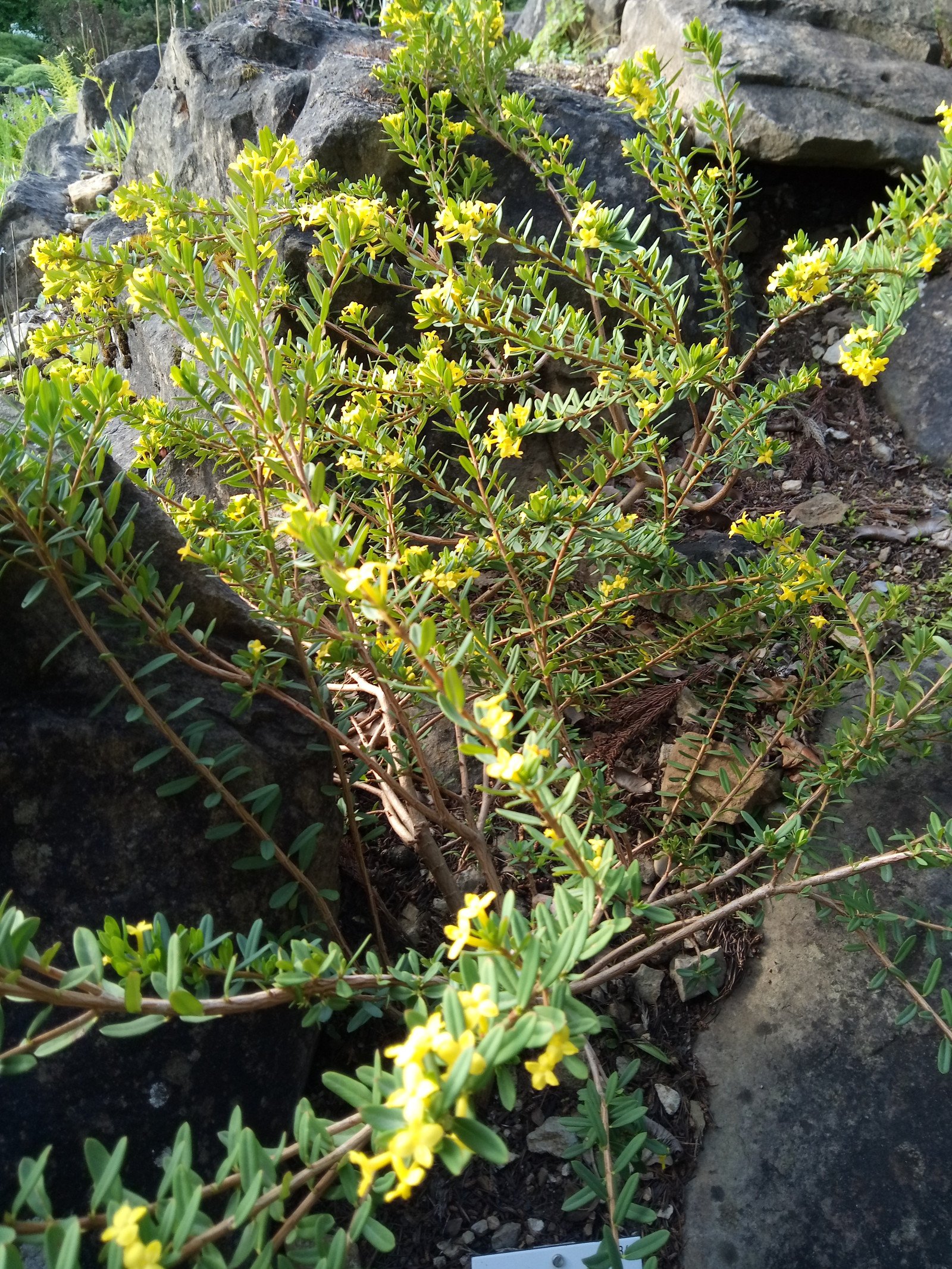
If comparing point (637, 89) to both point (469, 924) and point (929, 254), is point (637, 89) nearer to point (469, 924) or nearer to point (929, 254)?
point (929, 254)

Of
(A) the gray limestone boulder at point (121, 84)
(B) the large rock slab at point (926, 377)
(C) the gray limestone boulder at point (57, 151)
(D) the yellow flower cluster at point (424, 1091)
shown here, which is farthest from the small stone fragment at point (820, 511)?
(A) the gray limestone boulder at point (121, 84)

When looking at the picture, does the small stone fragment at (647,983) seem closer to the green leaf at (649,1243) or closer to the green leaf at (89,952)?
the green leaf at (649,1243)

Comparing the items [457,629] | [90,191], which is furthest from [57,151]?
[457,629]

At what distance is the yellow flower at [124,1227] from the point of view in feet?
2.07

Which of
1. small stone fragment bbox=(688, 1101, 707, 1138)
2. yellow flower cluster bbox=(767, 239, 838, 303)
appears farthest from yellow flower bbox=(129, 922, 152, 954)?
yellow flower cluster bbox=(767, 239, 838, 303)

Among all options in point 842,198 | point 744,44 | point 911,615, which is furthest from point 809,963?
point 744,44

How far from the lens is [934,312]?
2.89m

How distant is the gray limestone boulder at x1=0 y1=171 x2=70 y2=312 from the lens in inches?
170

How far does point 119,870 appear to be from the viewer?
1.27 m

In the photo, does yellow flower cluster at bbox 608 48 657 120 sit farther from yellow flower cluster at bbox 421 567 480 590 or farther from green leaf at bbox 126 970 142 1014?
green leaf at bbox 126 970 142 1014

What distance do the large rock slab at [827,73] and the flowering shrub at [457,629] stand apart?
3.30ft

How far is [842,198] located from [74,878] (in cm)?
338

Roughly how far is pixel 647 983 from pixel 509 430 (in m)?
1.11

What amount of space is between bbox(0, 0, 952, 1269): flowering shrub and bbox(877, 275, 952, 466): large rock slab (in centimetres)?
104
